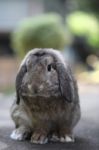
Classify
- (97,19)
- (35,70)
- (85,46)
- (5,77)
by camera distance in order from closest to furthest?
(35,70), (5,77), (97,19), (85,46)

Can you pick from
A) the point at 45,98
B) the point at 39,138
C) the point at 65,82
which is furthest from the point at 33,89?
the point at 39,138

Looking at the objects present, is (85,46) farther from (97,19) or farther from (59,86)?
(59,86)

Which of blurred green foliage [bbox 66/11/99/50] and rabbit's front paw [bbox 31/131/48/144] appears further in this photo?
blurred green foliage [bbox 66/11/99/50]

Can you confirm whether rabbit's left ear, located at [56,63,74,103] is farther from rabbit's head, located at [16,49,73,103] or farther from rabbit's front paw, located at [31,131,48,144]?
rabbit's front paw, located at [31,131,48,144]

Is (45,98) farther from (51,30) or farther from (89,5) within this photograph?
(89,5)

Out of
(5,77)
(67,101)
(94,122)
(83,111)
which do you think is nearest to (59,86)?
(67,101)

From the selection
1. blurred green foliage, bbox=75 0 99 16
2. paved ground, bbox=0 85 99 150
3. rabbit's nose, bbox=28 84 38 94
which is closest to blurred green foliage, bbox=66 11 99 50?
blurred green foliage, bbox=75 0 99 16

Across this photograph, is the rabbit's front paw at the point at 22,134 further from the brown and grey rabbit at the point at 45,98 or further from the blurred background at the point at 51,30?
the blurred background at the point at 51,30
